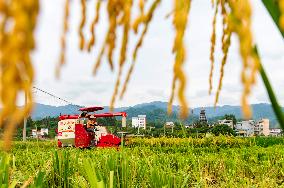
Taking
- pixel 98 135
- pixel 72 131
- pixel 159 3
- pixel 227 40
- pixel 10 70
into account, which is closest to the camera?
pixel 10 70

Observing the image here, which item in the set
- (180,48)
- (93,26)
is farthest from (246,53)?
(93,26)

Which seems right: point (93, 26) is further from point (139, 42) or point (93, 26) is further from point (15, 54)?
point (15, 54)

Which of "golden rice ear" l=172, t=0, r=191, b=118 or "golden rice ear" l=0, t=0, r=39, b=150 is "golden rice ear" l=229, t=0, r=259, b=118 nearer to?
"golden rice ear" l=172, t=0, r=191, b=118

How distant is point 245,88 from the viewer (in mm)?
436

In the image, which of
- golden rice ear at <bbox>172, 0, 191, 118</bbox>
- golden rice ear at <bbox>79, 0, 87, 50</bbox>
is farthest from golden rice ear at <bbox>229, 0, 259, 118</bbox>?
golden rice ear at <bbox>79, 0, 87, 50</bbox>

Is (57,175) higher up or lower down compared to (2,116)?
lower down

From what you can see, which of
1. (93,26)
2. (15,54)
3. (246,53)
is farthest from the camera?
(93,26)

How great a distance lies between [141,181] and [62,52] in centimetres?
317

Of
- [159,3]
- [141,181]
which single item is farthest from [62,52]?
[141,181]

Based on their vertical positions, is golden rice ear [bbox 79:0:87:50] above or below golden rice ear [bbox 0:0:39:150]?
above

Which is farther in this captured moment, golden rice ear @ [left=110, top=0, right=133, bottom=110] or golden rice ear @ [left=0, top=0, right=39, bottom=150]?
golden rice ear @ [left=110, top=0, right=133, bottom=110]

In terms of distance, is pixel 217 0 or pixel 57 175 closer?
pixel 217 0

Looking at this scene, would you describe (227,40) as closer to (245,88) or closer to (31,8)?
(245,88)

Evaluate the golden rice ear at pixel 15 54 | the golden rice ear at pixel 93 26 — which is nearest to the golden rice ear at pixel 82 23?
the golden rice ear at pixel 93 26
